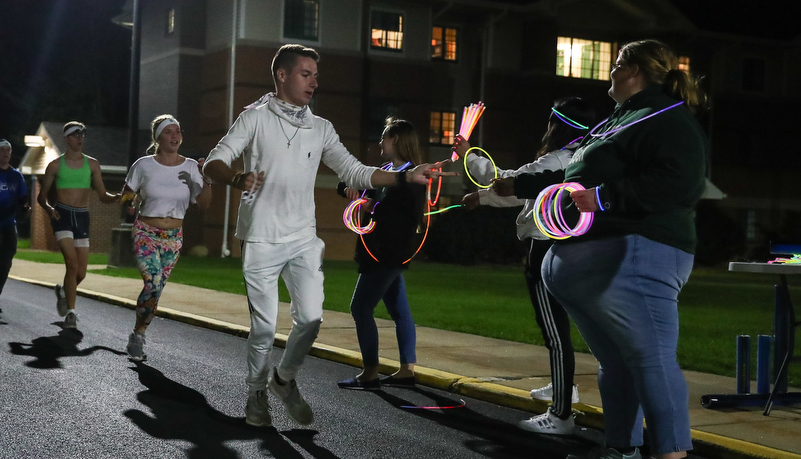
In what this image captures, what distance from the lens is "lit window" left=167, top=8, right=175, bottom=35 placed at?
120ft

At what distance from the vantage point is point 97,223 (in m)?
35.5

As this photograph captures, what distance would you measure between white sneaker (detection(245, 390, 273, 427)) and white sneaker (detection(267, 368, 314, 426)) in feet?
0.37

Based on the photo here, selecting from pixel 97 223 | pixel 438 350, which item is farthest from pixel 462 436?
pixel 97 223

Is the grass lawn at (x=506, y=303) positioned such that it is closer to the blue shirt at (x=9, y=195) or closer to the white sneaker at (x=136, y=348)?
the white sneaker at (x=136, y=348)

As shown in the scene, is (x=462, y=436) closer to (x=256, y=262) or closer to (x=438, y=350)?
(x=256, y=262)

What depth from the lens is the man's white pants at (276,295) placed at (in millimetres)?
6125

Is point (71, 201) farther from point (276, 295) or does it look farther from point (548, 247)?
point (548, 247)

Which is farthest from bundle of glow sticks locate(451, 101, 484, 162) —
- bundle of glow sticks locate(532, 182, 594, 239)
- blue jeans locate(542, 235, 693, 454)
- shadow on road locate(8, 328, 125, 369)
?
shadow on road locate(8, 328, 125, 369)

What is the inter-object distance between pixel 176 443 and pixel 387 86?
29.0 m

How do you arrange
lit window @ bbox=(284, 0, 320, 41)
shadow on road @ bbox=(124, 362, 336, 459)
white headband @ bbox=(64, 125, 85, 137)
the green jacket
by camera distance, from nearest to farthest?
the green jacket
shadow on road @ bbox=(124, 362, 336, 459)
white headband @ bbox=(64, 125, 85, 137)
lit window @ bbox=(284, 0, 320, 41)

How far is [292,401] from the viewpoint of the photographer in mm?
6344

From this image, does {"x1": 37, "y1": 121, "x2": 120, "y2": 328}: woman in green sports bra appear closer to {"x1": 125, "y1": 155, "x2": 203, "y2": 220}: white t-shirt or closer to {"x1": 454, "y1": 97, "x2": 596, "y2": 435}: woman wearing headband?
{"x1": 125, "y1": 155, "x2": 203, "y2": 220}: white t-shirt

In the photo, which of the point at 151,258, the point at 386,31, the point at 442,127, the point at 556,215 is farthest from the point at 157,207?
the point at 442,127

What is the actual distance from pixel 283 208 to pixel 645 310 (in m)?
2.46
